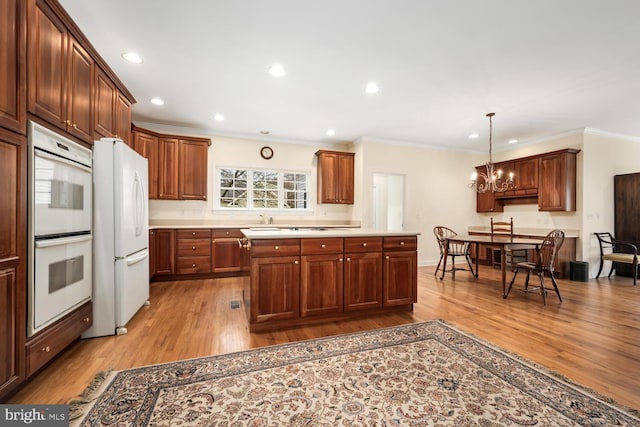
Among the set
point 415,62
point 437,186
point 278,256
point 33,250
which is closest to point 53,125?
point 33,250

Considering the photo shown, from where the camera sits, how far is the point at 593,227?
4973mm

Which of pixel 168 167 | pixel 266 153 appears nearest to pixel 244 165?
pixel 266 153

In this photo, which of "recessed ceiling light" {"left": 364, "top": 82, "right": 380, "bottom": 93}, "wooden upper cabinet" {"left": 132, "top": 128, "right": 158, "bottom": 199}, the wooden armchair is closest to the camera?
"recessed ceiling light" {"left": 364, "top": 82, "right": 380, "bottom": 93}

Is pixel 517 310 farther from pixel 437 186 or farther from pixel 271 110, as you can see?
pixel 271 110

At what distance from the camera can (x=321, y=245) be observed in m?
2.79

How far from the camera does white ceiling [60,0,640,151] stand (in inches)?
85.5

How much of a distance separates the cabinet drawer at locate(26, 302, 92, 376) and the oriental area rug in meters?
0.47

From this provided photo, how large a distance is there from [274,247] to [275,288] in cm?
40

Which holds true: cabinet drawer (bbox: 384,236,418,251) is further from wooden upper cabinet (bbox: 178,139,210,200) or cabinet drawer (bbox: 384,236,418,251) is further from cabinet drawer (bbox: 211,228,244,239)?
wooden upper cabinet (bbox: 178,139,210,200)

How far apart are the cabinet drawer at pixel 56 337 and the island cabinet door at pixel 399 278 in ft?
9.11

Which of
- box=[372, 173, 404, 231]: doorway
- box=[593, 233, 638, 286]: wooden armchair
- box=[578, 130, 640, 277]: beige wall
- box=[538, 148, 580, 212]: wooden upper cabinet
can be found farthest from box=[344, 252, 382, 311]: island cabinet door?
box=[593, 233, 638, 286]: wooden armchair

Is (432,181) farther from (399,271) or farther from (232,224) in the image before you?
(232,224)

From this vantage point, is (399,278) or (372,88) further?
(372,88)

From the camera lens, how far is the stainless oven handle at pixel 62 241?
1769 millimetres
